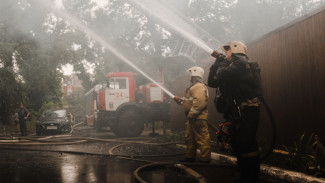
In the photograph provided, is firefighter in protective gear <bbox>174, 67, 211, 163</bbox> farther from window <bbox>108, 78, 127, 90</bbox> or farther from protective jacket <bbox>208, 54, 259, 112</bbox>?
window <bbox>108, 78, 127, 90</bbox>

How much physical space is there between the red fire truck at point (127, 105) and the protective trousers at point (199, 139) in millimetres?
6889

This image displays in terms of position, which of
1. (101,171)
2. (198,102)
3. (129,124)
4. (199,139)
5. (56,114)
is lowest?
(101,171)

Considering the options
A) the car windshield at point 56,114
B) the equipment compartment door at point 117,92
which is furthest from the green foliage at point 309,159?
the car windshield at point 56,114

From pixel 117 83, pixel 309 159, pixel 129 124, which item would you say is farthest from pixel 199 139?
pixel 117 83

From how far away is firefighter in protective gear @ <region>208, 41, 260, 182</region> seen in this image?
395cm

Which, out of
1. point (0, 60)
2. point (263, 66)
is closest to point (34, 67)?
point (0, 60)

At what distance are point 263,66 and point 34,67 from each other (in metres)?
15.3

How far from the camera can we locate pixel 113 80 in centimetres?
1394

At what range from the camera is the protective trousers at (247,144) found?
3926 millimetres

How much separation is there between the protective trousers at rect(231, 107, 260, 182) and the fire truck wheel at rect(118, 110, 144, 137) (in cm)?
915

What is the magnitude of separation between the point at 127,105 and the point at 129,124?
0.77 metres

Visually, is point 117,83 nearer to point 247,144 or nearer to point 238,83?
point 238,83

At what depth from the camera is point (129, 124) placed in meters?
13.0

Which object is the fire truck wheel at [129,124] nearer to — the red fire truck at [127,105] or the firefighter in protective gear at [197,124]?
the red fire truck at [127,105]
